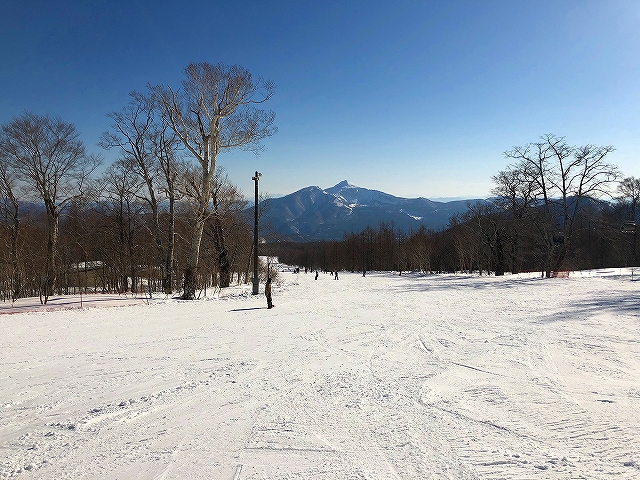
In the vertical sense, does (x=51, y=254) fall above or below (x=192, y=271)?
above

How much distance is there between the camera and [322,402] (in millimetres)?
4324

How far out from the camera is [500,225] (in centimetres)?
3559

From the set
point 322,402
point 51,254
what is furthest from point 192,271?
point 322,402

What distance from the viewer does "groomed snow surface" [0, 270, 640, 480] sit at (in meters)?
3.03

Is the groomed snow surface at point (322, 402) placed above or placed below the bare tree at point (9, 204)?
below

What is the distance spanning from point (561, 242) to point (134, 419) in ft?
98.8

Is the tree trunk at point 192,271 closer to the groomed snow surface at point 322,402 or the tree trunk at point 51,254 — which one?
the groomed snow surface at point 322,402

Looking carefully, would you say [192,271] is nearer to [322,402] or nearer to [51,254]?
[51,254]

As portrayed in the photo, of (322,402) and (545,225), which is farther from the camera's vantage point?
(545,225)

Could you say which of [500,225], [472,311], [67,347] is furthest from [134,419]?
[500,225]

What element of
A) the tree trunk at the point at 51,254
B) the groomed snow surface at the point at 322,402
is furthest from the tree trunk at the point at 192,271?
the tree trunk at the point at 51,254

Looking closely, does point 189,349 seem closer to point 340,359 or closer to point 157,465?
point 340,359

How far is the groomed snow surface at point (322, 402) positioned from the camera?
303 centimetres

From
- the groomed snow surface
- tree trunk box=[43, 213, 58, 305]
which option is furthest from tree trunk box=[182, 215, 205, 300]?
Answer: tree trunk box=[43, 213, 58, 305]
